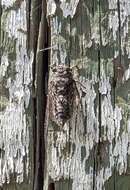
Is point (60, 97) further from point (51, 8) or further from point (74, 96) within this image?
point (51, 8)

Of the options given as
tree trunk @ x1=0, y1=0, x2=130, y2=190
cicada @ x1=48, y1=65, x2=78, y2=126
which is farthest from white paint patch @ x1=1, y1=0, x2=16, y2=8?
cicada @ x1=48, y1=65, x2=78, y2=126

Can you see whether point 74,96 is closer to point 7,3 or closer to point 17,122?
point 17,122

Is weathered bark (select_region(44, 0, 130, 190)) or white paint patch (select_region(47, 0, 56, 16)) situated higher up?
white paint patch (select_region(47, 0, 56, 16))

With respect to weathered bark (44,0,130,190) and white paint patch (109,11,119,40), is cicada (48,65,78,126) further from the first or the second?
white paint patch (109,11,119,40)

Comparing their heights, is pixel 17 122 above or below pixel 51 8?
below

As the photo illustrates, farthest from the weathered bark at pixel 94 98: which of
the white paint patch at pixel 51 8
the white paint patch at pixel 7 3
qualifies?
the white paint patch at pixel 7 3

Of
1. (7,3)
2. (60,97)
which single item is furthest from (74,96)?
(7,3)

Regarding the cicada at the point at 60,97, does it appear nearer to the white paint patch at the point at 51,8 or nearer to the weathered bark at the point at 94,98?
the weathered bark at the point at 94,98
